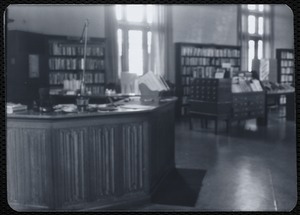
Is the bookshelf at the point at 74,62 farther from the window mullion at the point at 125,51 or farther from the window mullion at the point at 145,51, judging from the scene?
the window mullion at the point at 145,51

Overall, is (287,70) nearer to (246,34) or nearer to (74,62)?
(246,34)

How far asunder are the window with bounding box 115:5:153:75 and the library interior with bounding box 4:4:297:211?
31 millimetres

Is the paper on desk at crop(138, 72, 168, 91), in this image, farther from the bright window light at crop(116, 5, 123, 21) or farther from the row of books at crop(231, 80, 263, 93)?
the bright window light at crop(116, 5, 123, 21)

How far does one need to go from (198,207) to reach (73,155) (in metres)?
1.27

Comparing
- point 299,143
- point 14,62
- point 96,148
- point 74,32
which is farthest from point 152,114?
point 74,32

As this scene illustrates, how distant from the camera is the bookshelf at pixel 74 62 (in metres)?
9.24

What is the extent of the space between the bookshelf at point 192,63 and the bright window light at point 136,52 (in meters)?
1.04

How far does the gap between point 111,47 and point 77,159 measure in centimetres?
695

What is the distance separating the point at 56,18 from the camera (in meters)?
9.73

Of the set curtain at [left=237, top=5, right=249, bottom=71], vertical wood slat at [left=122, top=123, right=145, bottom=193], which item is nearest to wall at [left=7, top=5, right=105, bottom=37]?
curtain at [left=237, top=5, right=249, bottom=71]

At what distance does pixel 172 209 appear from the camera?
12.1ft

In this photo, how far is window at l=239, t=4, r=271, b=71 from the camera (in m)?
12.9

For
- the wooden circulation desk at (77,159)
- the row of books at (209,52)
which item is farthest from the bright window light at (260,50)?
the wooden circulation desk at (77,159)

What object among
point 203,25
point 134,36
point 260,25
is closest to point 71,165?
point 134,36
